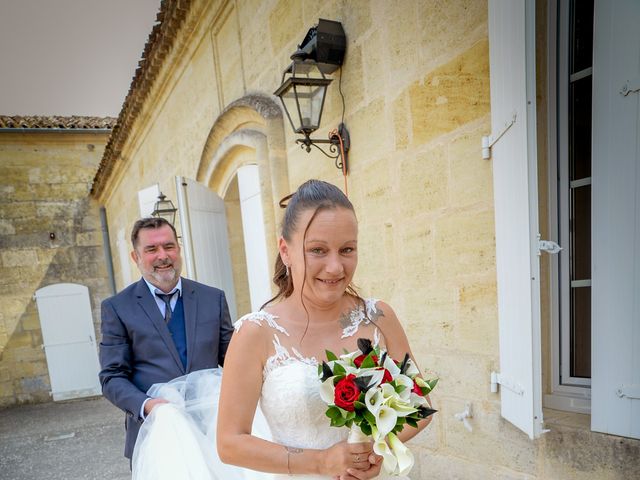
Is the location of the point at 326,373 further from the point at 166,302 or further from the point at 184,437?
the point at 166,302

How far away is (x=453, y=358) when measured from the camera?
224cm

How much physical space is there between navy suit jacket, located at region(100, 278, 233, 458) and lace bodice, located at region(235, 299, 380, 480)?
39.0 inches

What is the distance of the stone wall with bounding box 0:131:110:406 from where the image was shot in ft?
35.5

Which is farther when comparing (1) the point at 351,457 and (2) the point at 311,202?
(2) the point at 311,202

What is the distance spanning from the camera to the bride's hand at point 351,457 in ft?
3.60

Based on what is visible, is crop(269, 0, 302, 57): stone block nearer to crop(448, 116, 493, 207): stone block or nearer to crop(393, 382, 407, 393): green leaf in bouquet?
crop(448, 116, 493, 207): stone block

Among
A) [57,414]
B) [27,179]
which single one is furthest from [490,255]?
[27,179]

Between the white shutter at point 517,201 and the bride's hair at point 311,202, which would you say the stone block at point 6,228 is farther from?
the white shutter at point 517,201

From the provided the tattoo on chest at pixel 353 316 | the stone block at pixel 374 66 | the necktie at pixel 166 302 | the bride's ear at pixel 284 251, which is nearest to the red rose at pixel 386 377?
the tattoo on chest at pixel 353 316

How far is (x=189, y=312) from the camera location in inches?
89.4

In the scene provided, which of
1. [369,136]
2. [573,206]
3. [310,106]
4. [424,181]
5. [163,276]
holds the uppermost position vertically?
[310,106]

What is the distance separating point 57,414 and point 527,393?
486 inches

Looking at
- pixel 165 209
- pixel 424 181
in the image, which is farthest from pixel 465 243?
pixel 165 209

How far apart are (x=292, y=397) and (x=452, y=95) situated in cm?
179
